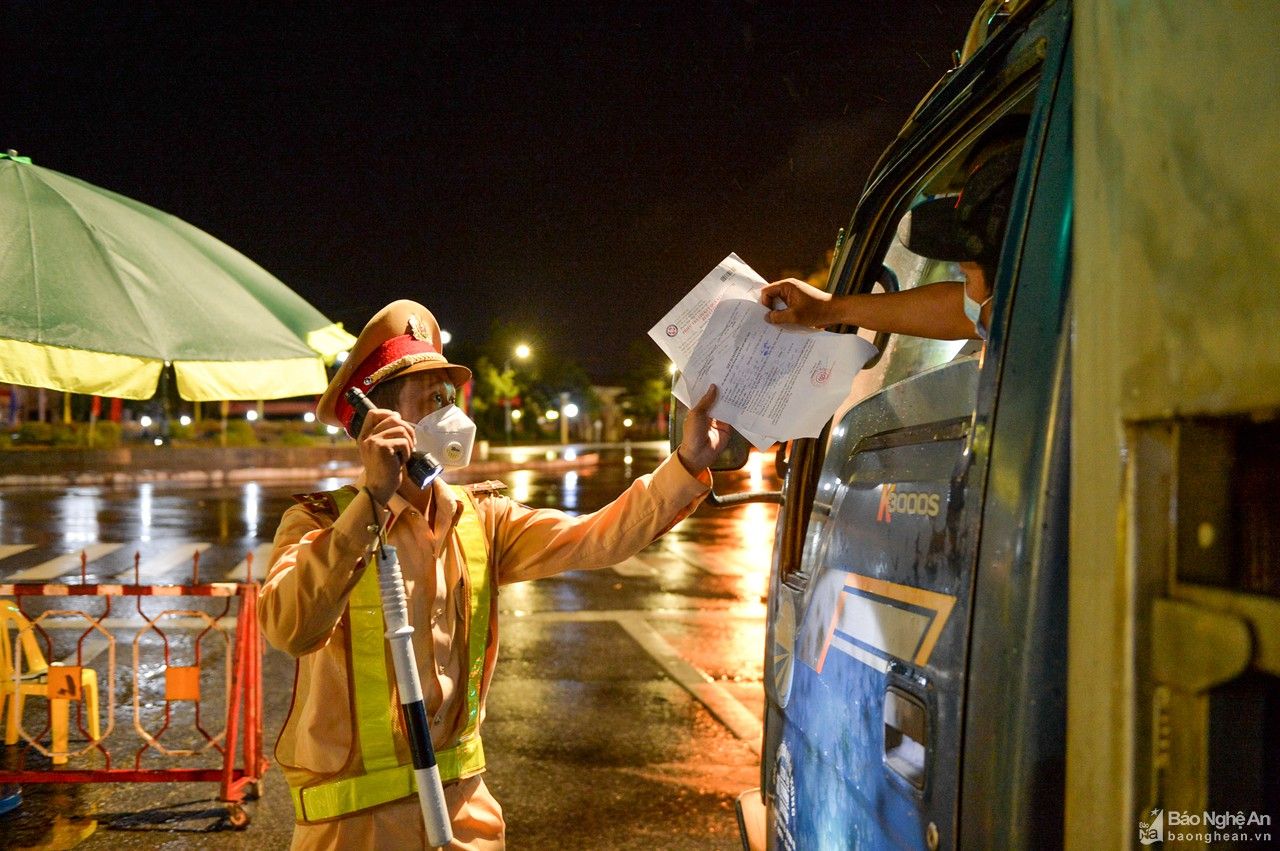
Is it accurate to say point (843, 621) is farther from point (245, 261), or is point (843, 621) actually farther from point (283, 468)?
point (283, 468)

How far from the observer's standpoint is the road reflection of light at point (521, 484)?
2209 cm

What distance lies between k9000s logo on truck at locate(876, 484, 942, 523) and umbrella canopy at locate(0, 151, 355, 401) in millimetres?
3014

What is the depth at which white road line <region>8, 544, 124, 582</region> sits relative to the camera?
10617 millimetres

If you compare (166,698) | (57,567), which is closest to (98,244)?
(166,698)

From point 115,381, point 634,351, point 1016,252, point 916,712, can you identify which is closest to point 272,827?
point 115,381

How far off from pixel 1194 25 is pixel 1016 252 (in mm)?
521

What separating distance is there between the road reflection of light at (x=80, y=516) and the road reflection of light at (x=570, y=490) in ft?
→ 27.2

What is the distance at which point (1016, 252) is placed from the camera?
1.43 metres

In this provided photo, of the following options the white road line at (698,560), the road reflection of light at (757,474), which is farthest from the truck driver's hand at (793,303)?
the road reflection of light at (757,474)

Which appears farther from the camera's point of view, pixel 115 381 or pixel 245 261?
pixel 245 261

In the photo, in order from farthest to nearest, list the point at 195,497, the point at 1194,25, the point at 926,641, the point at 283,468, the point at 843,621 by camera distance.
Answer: the point at 283,468, the point at 195,497, the point at 843,621, the point at 926,641, the point at 1194,25

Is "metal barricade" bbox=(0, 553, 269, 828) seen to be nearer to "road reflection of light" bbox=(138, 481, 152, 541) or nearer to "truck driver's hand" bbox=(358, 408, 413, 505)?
"truck driver's hand" bbox=(358, 408, 413, 505)

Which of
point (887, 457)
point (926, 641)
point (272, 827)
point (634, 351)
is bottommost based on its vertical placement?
point (272, 827)

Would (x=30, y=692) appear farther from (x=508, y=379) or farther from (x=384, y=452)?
(x=508, y=379)
